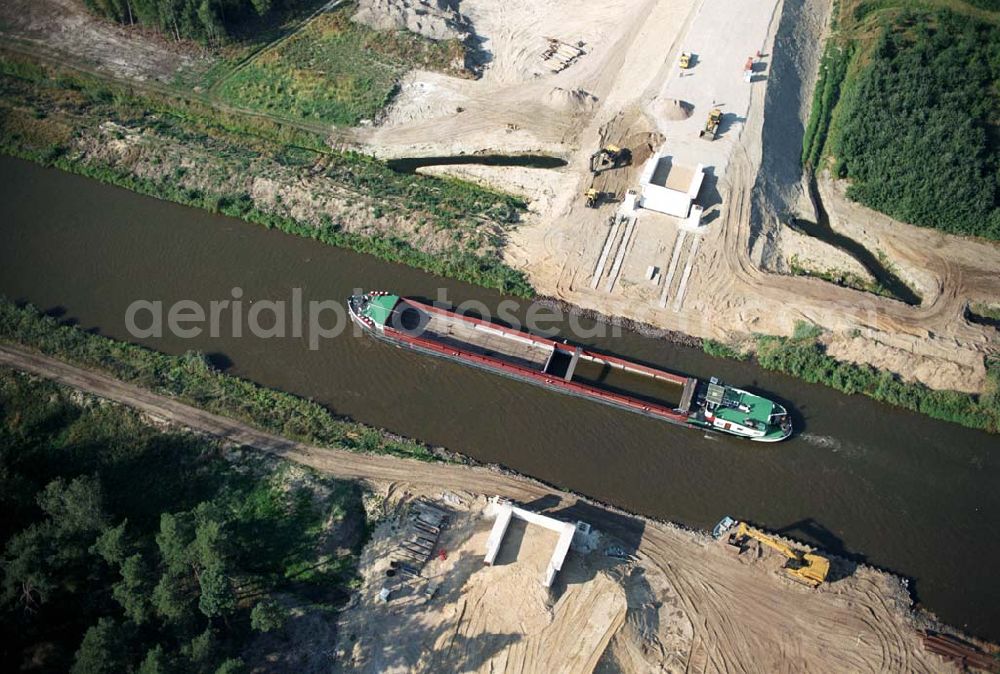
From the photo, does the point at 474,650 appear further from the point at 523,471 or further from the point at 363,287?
the point at 363,287

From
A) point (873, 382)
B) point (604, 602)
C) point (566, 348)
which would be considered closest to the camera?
point (604, 602)

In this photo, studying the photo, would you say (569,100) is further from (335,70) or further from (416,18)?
(335,70)

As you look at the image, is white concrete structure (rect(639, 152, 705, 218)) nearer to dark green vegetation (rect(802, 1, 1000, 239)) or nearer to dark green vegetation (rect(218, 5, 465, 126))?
dark green vegetation (rect(802, 1, 1000, 239))

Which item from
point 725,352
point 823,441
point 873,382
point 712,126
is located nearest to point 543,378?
point 725,352

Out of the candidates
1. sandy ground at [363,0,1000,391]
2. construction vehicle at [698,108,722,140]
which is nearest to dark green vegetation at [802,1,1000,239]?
sandy ground at [363,0,1000,391]

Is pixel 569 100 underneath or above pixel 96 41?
above

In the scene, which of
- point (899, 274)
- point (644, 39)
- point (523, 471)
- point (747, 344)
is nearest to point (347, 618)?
point (523, 471)

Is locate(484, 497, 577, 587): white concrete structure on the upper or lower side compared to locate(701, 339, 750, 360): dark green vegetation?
lower
